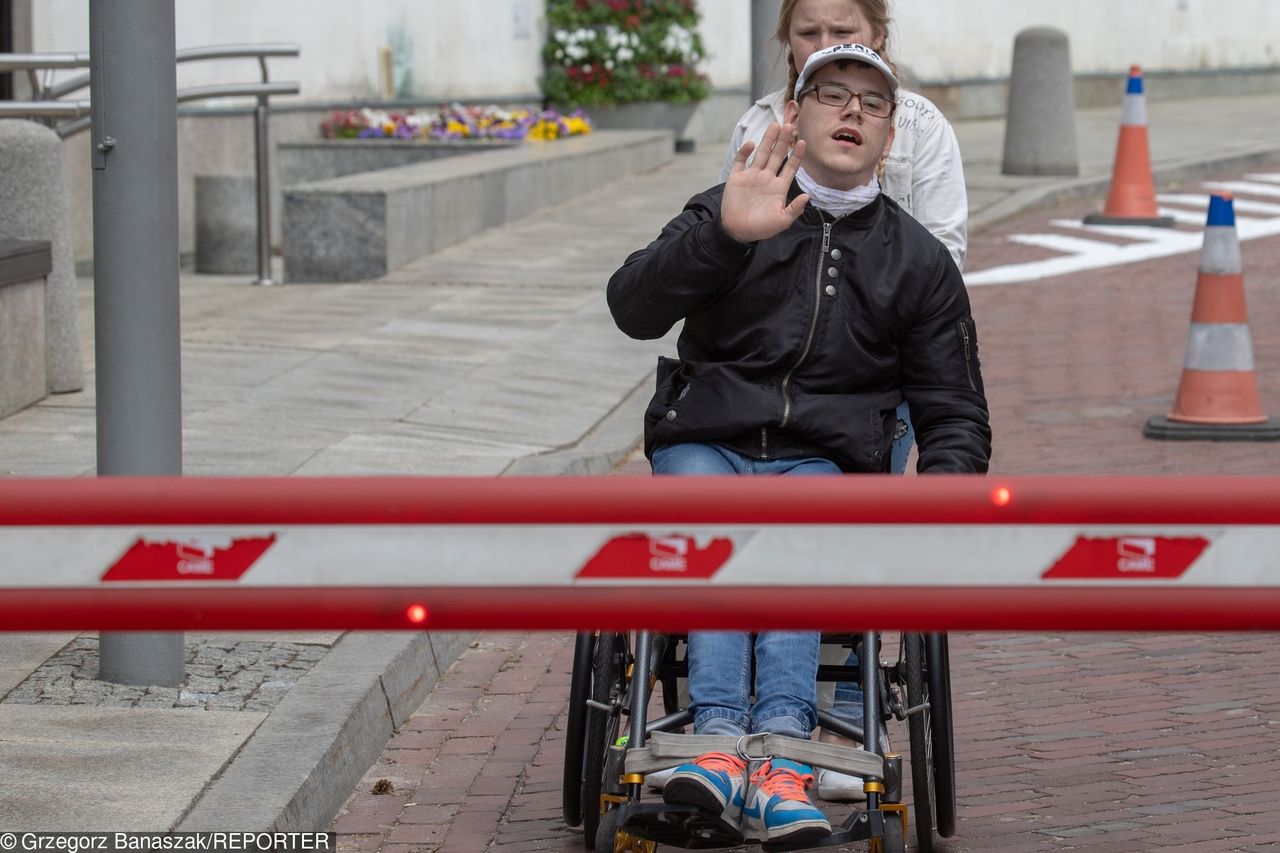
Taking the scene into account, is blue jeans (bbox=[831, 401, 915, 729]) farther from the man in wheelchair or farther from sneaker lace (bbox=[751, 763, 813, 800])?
sneaker lace (bbox=[751, 763, 813, 800])

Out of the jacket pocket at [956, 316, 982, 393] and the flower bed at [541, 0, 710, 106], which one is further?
the flower bed at [541, 0, 710, 106]

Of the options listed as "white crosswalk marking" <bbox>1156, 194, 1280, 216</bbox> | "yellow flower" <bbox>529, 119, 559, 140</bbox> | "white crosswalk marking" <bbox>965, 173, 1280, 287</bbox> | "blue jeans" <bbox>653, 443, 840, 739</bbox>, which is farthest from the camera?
"yellow flower" <bbox>529, 119, 559, 140</bbox>

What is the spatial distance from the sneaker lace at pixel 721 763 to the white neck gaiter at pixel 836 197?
1047mm

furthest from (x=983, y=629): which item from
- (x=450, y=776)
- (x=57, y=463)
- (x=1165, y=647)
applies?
(x=57, y=463)

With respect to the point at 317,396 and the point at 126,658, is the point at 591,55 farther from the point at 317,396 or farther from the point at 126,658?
the point at 126,658

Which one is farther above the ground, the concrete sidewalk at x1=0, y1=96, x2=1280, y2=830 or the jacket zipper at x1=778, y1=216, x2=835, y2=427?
the jacket zipper at x1=778, y1=216, x2=835, y2=427

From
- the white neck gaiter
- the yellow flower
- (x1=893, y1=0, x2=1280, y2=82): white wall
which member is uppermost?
(x1=893, y1=0, x2=1280, y2=82): white wall

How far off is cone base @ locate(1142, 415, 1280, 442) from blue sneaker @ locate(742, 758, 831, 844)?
184 inches

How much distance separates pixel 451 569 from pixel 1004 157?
15.1 m

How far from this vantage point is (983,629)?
2.29m

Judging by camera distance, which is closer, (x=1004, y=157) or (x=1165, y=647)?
(x=1165, y=647)

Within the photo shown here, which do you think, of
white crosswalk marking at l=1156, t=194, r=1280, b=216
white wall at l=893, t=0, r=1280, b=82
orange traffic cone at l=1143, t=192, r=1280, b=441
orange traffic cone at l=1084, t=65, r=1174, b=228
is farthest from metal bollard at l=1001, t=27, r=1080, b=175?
orange traffic cone at l=1143, t=192, r=1280, b=441

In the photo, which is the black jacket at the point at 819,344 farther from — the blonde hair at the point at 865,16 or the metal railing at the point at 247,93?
the metal railing at the point at 247,93

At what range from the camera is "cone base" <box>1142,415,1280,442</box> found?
780 cm
